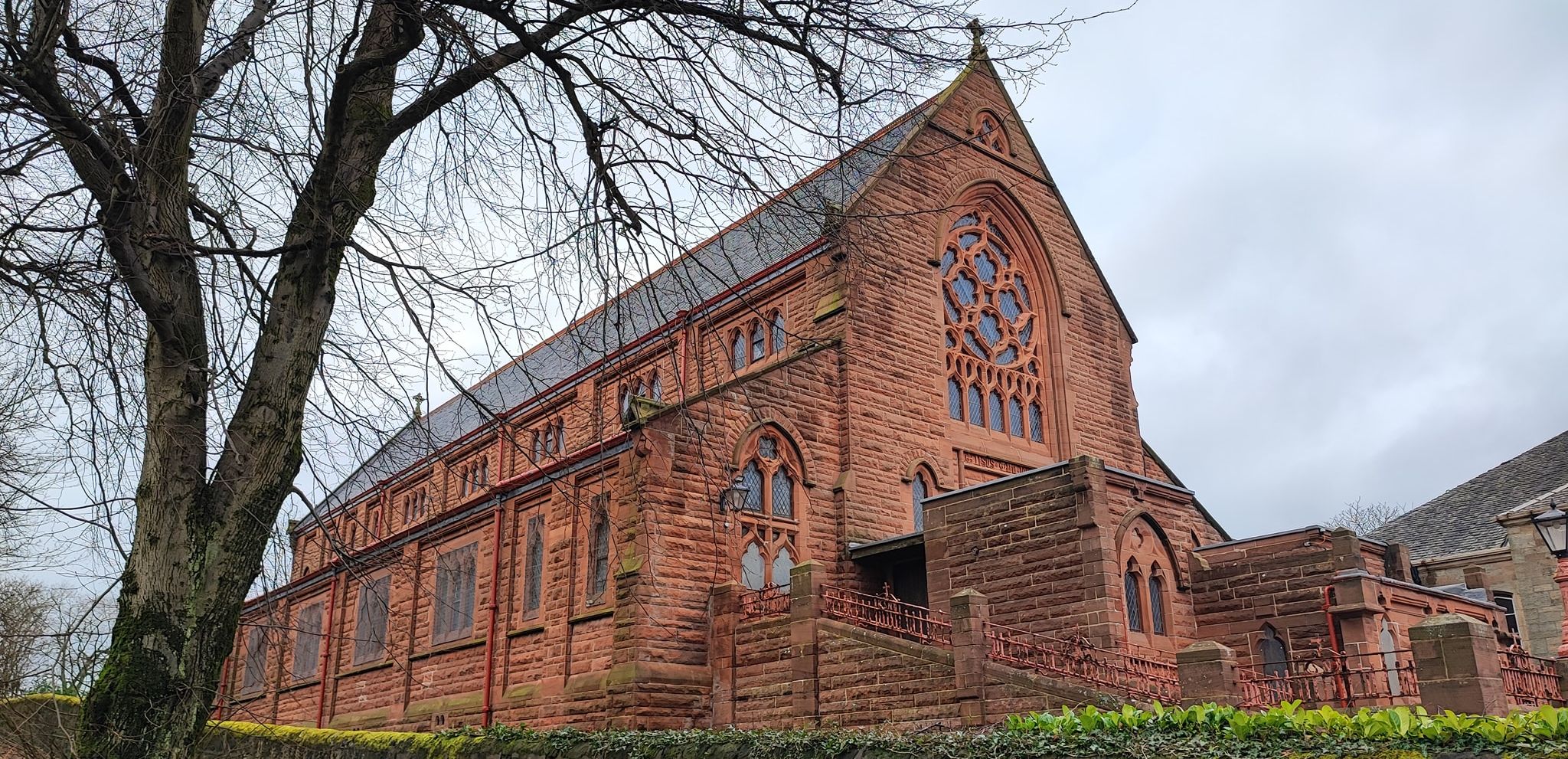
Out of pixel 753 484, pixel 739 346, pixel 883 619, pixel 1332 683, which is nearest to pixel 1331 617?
pixel 1332 683

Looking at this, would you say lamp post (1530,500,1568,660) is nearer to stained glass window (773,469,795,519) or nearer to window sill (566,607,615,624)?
stained glass window (773,469,795,519)

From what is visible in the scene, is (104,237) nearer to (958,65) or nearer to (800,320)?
(958,65)

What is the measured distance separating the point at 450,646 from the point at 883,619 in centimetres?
1030

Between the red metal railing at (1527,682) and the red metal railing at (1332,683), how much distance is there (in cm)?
95

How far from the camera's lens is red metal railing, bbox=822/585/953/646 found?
1468 cm

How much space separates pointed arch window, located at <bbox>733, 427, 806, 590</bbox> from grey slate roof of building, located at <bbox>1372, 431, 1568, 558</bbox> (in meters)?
21.3

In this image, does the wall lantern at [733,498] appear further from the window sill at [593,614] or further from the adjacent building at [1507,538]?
the adjacent building at [1507,538]

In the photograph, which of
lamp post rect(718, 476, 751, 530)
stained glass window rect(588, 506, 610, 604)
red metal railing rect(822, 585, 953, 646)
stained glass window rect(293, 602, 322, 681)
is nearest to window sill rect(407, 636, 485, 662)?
stained glass window rect(588, 506, 610, 604)

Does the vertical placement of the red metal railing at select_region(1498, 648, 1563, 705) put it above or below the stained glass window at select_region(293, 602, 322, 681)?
below

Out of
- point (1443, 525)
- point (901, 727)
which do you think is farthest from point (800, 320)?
point (1443, 525)

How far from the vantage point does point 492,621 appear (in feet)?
70.2

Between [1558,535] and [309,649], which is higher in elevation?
[309,649]

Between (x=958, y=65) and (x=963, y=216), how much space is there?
16.3 m

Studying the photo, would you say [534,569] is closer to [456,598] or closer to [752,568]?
[456,598]
